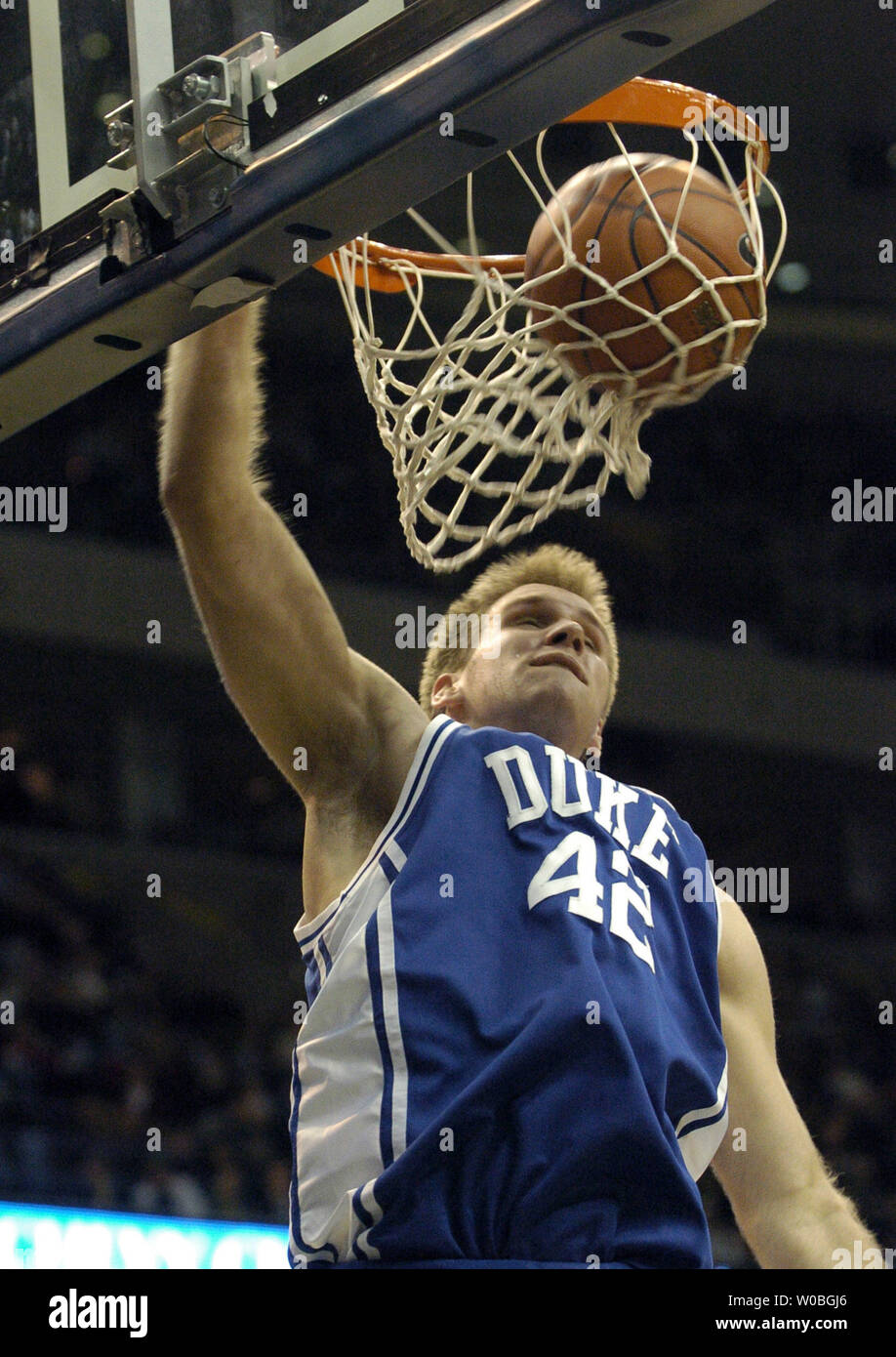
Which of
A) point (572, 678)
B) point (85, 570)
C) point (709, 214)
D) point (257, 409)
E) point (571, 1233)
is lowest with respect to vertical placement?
point (571, 1233)

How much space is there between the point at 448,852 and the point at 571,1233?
0.54 meters

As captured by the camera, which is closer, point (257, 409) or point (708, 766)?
point (257, 409)

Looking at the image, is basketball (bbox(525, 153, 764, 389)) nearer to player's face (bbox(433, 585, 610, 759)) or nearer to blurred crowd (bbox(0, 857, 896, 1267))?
player's face (bbox(433, 585, 610, 759))

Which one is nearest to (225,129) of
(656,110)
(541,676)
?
(656,110)

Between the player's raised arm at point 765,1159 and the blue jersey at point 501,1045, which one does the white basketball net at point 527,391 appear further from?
the player's raised arm at point 765,1159

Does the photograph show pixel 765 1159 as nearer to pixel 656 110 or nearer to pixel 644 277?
pixel 644 277

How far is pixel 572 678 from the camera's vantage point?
2.84m

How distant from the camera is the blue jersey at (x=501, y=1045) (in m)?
2.15

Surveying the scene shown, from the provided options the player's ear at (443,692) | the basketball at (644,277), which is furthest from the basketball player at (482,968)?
the basketball at (644,277)

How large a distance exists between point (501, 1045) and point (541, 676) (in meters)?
0.79

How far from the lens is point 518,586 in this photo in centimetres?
311

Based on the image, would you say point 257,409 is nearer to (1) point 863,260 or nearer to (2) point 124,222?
(2) point 124,222

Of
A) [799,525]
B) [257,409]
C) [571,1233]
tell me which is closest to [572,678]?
[257,409]

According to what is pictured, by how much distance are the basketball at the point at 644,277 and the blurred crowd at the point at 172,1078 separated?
4654 millimetres
